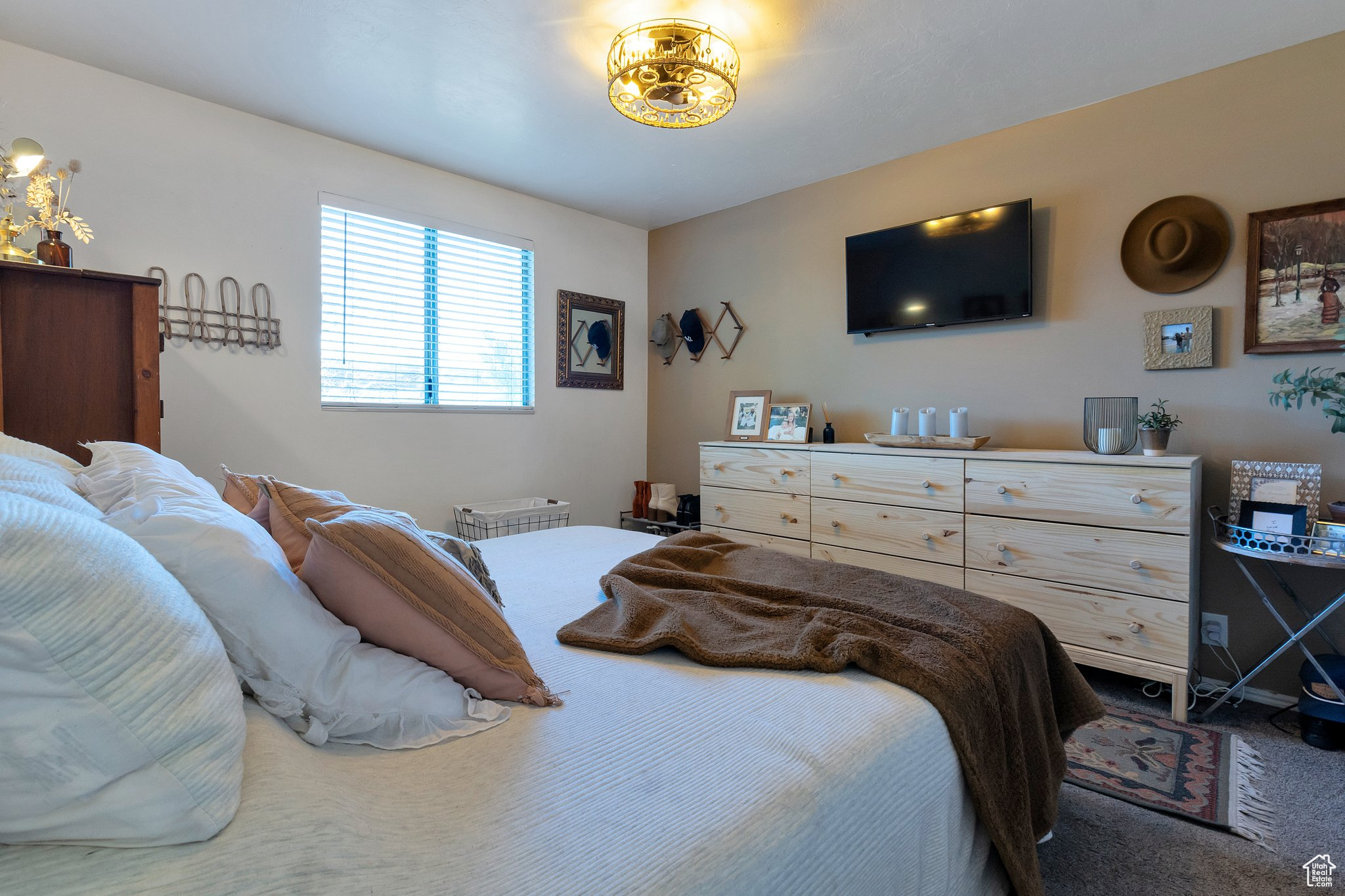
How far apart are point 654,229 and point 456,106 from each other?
2058 mm

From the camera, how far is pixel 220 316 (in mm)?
2861

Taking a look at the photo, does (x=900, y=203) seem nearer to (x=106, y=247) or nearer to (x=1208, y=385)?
(x=1208, y=385)

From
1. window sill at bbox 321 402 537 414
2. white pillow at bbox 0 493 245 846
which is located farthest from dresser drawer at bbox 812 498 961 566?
white pillow at bbox 0 493 245 846

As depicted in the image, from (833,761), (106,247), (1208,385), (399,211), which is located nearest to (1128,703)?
(1208,385)

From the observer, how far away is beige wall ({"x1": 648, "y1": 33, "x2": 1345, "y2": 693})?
240 centimetres

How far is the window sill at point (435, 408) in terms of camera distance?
325 centimetres

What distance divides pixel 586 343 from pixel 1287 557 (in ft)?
11.9

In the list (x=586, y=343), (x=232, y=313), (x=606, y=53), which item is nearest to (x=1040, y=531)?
(x=606, y=53)

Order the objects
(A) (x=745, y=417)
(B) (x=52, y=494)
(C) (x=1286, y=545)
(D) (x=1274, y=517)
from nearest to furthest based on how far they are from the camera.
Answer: (B) (x=52, y=494) → (C) (x=1286, y=545) → (D) (x=1274, y=517) → (A) (x=745, y=417)

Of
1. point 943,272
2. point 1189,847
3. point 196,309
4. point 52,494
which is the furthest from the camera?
point 943,272

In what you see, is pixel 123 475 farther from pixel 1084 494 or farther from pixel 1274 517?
pixel 1274 517

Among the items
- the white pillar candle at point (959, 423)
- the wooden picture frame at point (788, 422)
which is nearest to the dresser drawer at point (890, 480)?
the white pillar candle at point (959, 423)

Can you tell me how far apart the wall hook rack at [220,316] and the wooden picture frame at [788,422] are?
2684 mm

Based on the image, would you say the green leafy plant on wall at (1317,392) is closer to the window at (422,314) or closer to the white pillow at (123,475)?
the white pillow at (123,475)
